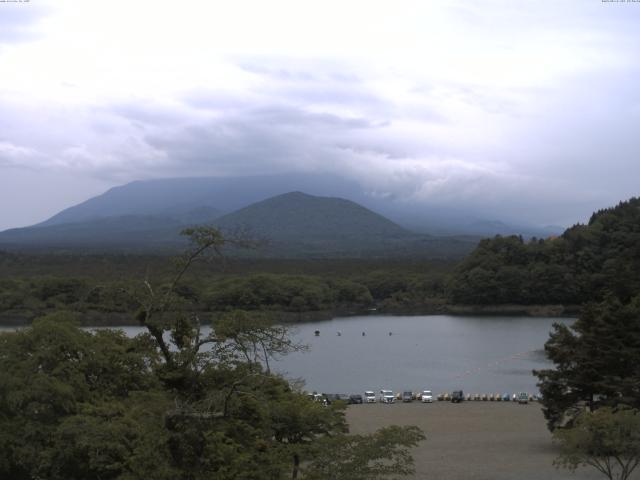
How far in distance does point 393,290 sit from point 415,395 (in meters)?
38.3

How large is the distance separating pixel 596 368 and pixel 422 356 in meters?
18.2

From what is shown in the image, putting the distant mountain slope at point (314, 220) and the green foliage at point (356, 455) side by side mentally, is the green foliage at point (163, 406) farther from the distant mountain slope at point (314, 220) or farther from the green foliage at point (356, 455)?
the distant mountain slope at point (314, 220)

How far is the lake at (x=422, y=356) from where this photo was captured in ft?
90.7

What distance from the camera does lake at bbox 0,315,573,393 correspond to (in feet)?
90.7

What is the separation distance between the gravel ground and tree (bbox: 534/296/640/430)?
3.37ft

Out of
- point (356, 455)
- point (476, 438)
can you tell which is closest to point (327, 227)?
point (476, 438)

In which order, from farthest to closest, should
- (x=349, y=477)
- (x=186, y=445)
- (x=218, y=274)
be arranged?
(x=218, y=274) < (x=349, y=477) < (x=186, y=445)

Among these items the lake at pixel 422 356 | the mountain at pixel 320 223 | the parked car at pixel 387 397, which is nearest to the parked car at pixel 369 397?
the parked car at pixel 387 397

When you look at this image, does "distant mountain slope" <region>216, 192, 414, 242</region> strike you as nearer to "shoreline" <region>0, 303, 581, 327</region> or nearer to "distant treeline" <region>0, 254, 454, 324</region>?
"distant treeline" <region>0, 254, 454, 324</region>

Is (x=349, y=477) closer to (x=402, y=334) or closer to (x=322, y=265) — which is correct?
(x=402, y=334)

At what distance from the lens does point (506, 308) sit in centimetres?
5678

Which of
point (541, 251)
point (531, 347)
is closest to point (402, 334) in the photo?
point (531, 347)

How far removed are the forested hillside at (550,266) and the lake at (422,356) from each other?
6576 mm

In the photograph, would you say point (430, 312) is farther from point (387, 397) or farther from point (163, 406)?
point (163, 406)
